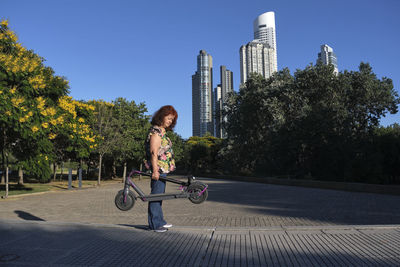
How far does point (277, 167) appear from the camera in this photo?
23766 mm

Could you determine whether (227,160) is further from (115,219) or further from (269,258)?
(269,258)

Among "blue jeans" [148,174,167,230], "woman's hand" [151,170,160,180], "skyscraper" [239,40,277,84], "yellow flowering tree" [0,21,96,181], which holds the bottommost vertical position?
"blue jeans" [148,174,167,230]

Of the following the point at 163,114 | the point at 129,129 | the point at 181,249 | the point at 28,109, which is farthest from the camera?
the point at 129,129

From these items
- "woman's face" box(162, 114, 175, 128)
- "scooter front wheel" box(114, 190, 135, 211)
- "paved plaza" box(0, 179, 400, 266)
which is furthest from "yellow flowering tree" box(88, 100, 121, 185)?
"woman's face" box(162, 114, 175, 128)

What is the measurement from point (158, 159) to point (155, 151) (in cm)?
22

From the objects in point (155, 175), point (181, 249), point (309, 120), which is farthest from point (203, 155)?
point (181, 249)

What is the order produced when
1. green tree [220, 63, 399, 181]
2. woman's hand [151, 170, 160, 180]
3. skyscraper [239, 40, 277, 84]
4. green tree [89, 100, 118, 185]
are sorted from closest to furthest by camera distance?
woman's hand [151, 170, 160, 180] → green tree [220, 63, 399, 181] → green tree [89, 100, 118, 185] → skyscraper [239, 40, 277, 84]

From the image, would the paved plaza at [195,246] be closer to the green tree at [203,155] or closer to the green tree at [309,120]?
the green tree at [309,120]

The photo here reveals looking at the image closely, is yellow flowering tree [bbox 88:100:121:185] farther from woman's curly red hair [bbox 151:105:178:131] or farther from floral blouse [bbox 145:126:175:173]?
floral blouse [bbox 145:126:175:173]

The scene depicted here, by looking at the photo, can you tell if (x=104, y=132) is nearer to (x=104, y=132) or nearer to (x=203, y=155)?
(x=104, y=132)

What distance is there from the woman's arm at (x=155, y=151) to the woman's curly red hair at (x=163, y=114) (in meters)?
0.32

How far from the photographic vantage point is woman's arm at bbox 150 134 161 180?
4230mm

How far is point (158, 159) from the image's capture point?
445 centimetres

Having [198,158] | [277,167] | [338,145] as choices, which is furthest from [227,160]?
[198,158]
